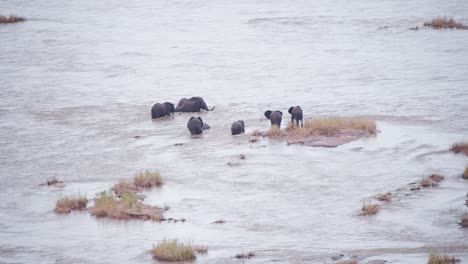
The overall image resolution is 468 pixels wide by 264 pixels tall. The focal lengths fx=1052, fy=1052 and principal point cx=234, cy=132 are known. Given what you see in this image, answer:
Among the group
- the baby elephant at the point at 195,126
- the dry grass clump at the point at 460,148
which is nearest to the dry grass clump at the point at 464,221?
the dry grass clump at the point at 460,148

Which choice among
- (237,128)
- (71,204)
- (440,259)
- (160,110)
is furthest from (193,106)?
(440,259)

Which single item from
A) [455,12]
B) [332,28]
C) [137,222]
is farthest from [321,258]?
[455,12]

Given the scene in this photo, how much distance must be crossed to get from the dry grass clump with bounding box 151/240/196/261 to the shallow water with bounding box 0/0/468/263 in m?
0.29

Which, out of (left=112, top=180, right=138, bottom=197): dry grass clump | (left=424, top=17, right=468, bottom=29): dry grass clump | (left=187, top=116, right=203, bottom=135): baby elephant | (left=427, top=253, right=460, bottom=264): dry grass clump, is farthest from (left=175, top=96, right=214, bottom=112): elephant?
(left=424, top=17, right=468, bottom=29): dry grass clump

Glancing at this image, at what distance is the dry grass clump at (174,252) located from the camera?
1638 centimetres

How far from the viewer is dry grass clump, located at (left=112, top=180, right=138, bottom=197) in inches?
819

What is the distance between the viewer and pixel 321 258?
16141 millimetres

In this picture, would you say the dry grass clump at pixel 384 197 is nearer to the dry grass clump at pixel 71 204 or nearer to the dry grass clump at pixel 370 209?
the dry grass clump at pixel 370 209

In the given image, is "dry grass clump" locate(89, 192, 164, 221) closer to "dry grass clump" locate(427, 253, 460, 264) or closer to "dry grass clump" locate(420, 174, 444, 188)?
"dry grass clump" locate(420, 174, 444, 188)

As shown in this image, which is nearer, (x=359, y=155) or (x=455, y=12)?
(x=359, y=155)

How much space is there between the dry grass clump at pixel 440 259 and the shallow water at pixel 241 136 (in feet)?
1.42

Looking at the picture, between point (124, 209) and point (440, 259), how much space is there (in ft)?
21.8

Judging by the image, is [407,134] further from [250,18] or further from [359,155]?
[250,18]

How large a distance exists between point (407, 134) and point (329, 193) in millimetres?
5337
